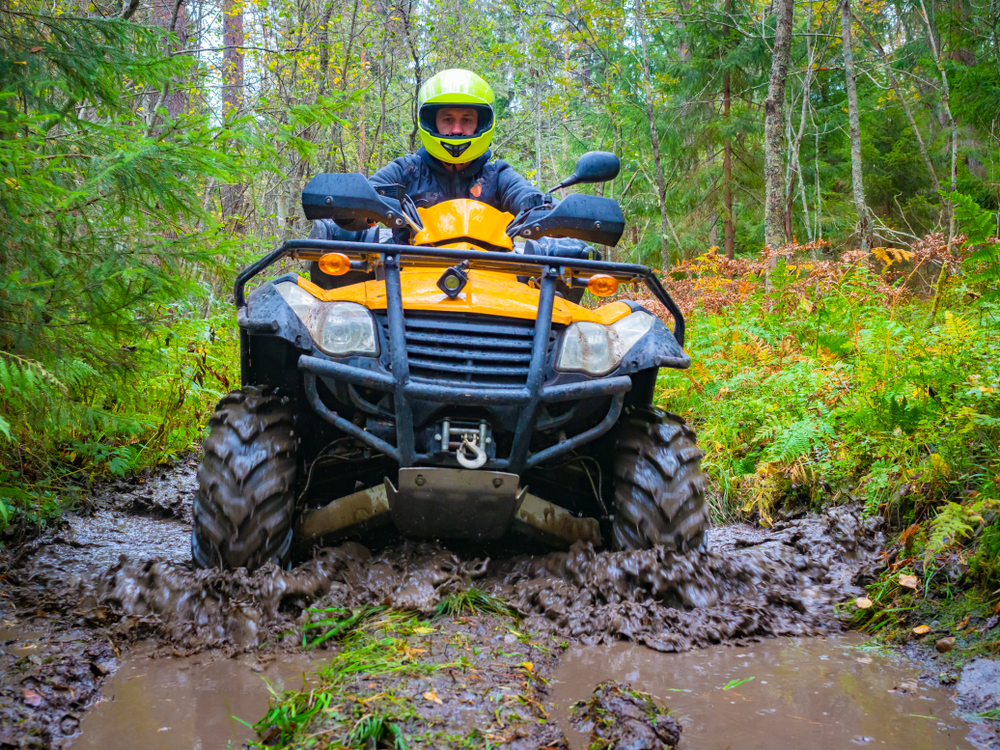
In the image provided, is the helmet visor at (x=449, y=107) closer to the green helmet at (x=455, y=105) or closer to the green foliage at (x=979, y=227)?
the green helmet at (x=455, y=105)

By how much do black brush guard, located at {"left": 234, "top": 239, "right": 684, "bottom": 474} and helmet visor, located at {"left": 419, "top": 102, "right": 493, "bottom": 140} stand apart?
1760 mm

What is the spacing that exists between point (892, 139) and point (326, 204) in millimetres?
14215

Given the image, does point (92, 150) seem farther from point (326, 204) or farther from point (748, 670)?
point (748, 670)

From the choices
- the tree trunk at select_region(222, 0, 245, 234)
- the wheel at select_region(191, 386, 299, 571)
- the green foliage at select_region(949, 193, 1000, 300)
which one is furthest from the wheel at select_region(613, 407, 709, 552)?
the tree trunk at select_region(222, 0, 245, 234)

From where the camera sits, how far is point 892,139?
1448cm

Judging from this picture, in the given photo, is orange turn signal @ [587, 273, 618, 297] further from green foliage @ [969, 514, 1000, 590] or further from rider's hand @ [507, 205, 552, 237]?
green foliage @ [969, 514, 1000, 590]

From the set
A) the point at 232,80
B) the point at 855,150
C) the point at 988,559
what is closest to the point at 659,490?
the point at 988,559

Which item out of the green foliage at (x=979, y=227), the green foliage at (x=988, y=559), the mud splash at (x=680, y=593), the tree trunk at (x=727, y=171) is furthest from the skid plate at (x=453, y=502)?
the tree trunk at (x=727, y=171)

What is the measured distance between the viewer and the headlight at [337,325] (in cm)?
298

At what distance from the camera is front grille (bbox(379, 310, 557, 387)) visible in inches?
118

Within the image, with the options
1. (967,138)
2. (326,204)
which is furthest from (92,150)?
(967,138)

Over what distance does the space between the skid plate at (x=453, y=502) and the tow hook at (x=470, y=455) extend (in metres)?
0.04

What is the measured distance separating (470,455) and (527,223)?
1.29 metres

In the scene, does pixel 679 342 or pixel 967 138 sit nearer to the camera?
pixel 679 342
